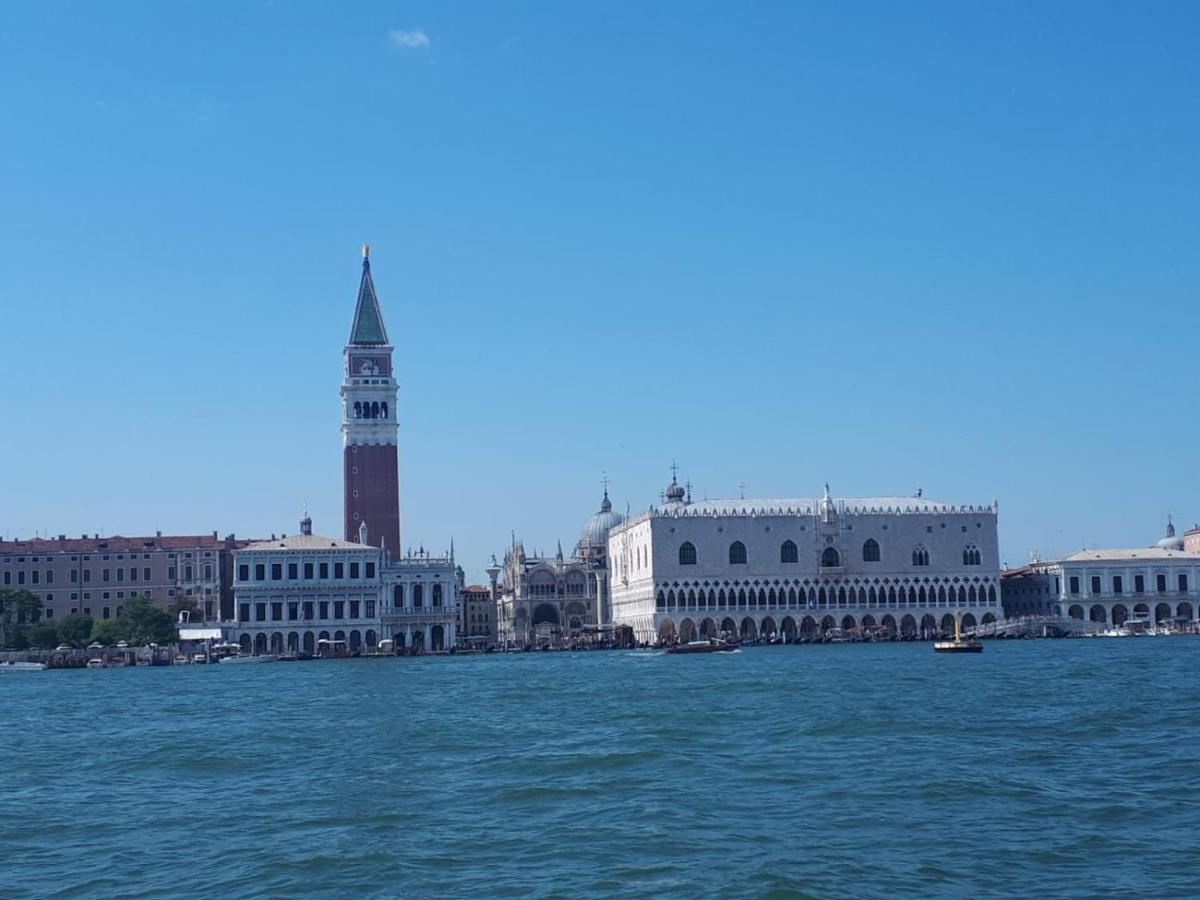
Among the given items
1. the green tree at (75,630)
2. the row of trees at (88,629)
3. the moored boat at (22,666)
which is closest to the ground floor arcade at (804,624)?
the row of trees at (88,629)

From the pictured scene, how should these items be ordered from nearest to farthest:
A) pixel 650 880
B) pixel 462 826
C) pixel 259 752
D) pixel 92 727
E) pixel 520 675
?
pixel 650 880, pixel 462 826, pixel 259 752, pixel 92 727, pixel 520 675

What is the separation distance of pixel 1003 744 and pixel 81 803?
14.7 metres

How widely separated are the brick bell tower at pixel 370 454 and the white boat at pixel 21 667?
21.5m

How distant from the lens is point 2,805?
22.7 metres

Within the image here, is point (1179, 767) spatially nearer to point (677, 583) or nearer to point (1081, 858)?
point (1081, 858)

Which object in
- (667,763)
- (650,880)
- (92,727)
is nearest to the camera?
(650,880)

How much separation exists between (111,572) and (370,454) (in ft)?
54.9

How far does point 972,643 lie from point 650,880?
58092mm

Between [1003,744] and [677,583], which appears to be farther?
[677,583]

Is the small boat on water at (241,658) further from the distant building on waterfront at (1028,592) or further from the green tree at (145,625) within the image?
the distant building on waterfront at (1028,592)

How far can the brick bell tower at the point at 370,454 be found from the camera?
311ft

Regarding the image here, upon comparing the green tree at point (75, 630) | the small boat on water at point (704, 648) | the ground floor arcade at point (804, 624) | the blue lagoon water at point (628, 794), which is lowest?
the blue lagoon water at point (628, 794)

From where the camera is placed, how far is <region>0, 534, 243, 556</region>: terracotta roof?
92562 mm

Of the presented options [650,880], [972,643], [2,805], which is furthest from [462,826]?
[972,643]
